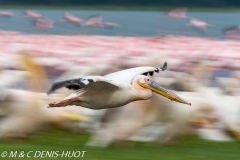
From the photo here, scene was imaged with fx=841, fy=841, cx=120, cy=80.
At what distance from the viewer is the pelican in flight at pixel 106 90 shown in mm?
3309

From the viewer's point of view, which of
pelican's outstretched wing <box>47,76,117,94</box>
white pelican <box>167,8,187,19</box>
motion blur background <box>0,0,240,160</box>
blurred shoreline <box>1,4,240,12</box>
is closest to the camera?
pelican's outstretched wing <box>47,76,117,94</box>

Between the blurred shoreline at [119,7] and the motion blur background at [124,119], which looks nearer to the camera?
the motion blur background at [124,119]

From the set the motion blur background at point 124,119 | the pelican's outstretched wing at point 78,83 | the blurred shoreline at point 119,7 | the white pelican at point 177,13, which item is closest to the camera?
the pelican's outstretched wing at point 78,83

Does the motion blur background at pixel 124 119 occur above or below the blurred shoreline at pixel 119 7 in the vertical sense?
below

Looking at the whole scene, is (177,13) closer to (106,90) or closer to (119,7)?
(119,7)

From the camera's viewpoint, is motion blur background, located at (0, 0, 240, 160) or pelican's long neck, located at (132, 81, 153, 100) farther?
motion blur background, located at (0, 0, 240, 160)

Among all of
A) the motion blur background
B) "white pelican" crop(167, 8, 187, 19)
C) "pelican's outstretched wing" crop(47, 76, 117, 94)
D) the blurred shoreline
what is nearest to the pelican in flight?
"pelican's outstretched wing" crop(47, 76, 117, 94)

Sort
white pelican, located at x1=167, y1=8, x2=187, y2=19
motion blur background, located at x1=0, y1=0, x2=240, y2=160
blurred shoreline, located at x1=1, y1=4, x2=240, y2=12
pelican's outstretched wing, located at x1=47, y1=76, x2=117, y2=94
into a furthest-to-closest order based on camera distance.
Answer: white pelican, located at x1=167, y1=8, x2=187, y2=19 < blurred shoreline, located at x1=1, y1=4, x2=240, y2=12 < motion blur background, located at x1=0, y1=0, x2=240, y2=160 < pelican's outstretched wing, located at x1=47, y1=76, x2=117, y2=94

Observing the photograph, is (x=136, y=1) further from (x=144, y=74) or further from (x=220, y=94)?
(x=144, y=74)

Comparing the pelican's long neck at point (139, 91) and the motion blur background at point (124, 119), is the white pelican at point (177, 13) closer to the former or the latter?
the motion blur background at point (124, 119)

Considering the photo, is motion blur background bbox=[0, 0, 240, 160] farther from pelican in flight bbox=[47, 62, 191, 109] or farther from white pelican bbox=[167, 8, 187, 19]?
white pelican bbox=[167, 8, 187, 19]

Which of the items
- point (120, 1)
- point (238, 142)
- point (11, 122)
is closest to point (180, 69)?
point (238, 142)

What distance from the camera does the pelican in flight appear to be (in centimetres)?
331

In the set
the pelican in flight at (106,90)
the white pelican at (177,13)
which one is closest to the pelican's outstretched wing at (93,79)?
the pelican in flight at (106,90)
